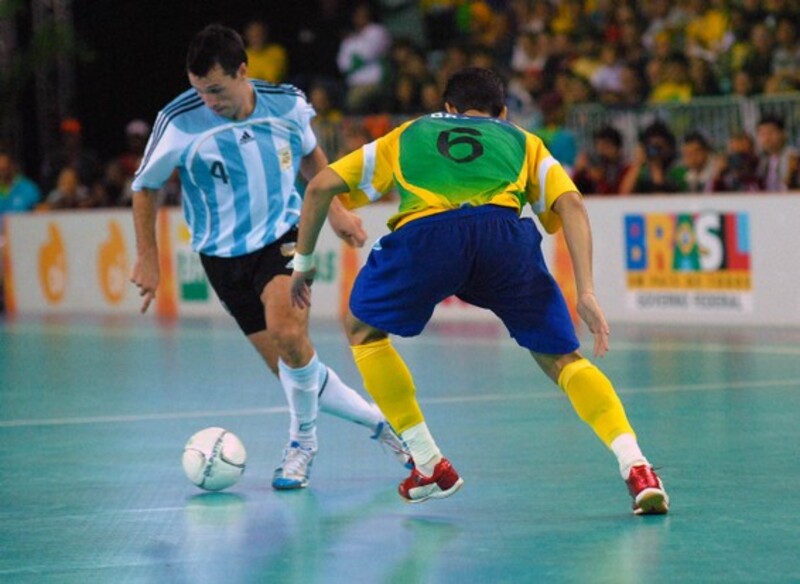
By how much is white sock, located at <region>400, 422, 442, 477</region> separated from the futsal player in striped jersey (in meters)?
0.80

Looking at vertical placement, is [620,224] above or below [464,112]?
below

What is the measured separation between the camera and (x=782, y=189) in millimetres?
15414

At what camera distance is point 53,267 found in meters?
21.1

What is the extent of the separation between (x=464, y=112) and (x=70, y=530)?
2.11 meters

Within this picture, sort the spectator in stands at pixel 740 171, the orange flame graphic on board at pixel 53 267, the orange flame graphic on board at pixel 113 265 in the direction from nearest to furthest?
1. the spectator in stands at pixel 740 171
2. the orange flame graphic on board at pixel 113 265
3. the orange flame graphic on board at pixel 53 267

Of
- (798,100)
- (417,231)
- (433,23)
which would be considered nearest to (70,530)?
(417,231)

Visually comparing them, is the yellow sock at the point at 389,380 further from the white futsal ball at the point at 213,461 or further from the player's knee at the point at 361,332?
the white futsal ball at the point at 213,461

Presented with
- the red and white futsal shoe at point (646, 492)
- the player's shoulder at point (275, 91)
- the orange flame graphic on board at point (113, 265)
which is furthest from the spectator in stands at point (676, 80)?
the red and white futsal shoe at point (646, 492)

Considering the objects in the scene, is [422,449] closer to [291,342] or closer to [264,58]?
[291,342]

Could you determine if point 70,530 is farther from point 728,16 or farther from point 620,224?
point 728,16

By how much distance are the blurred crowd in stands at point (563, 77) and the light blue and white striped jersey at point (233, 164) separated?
26.8 ft

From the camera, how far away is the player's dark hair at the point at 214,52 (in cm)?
741

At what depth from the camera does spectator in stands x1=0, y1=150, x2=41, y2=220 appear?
862 inches

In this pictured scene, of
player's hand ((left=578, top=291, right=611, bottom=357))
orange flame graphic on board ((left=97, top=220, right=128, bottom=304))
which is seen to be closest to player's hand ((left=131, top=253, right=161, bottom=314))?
player's hand ((left=578, top=291, right=611, bottom=357))
